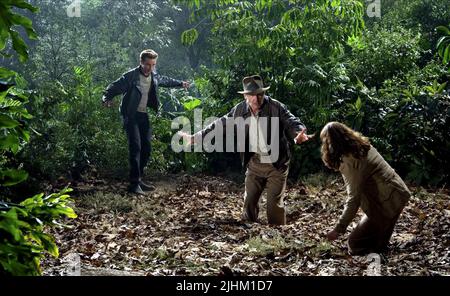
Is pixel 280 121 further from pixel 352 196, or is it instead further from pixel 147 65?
pixel 147 65

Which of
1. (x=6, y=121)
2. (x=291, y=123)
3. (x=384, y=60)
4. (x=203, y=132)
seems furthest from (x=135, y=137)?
(x=6, y=121)

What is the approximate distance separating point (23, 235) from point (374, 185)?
3.80 metres

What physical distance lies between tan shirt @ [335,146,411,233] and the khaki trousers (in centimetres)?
198

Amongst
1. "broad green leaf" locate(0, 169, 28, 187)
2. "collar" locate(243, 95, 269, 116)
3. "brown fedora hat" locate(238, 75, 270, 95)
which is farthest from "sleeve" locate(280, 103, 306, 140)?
"broad green leaf" locate(0, 169, 28, 187)

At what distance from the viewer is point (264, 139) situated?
27.2 feet

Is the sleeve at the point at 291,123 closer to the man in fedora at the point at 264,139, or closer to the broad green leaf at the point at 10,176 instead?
the man in fedora at the point at 264,139

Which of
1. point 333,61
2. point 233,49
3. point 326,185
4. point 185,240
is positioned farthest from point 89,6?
point 185,240

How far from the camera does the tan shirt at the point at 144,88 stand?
1142cm

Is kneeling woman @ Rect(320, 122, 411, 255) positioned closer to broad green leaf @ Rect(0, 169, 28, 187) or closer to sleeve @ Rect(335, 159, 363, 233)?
sleeve @ Rect(335, 159, 363, 233)

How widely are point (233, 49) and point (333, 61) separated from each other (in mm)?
2202

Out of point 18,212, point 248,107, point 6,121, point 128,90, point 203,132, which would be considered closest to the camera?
point 6,121

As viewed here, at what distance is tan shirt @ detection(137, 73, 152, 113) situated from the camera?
11.4 m

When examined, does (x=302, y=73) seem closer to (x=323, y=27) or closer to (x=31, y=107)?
(x=323, y=27)

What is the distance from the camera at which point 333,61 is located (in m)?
12.8
